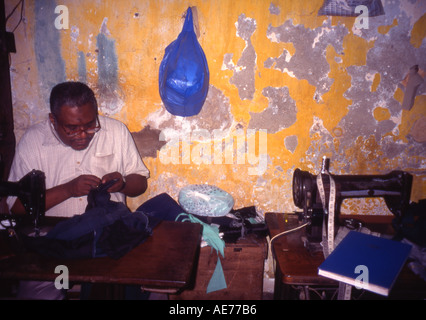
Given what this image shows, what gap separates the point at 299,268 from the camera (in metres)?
1.61

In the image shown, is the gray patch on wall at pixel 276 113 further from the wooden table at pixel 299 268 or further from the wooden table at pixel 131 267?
the wooden table at pixel 131 267

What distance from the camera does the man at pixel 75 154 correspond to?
194 centimetres

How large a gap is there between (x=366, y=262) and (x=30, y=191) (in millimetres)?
1955

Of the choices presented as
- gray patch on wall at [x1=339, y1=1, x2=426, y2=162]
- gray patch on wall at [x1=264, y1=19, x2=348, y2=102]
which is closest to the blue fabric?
gray patch on wall at [x1=264, y1=19, x2=348, y2=102]

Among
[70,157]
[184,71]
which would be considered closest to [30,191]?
[70,157]

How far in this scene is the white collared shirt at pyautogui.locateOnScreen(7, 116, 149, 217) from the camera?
2135 millimetres

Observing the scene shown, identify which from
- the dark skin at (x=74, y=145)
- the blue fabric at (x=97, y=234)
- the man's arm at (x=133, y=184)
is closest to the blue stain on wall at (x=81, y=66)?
the dark skin at (x=74, y=145)

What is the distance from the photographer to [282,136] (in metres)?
2.68
